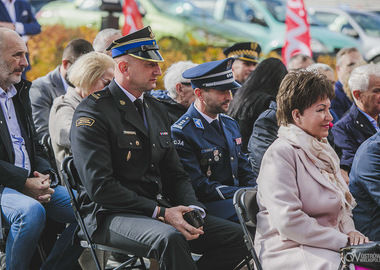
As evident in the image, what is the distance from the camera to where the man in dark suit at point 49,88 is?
20.7 feet

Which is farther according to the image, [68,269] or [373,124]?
[373,124]

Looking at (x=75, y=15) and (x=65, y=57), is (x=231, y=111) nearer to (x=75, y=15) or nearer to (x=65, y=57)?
(x=65, y=57)

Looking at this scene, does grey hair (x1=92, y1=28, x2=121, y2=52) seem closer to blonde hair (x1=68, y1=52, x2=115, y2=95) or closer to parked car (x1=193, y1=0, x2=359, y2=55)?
blonde hair (x1=68, y1=52, x2=115, y2=95)

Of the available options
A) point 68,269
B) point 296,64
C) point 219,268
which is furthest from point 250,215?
point 296,64

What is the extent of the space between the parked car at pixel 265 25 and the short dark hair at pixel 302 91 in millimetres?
Result: 9185

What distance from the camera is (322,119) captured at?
387 centimetres

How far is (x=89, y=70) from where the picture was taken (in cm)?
527

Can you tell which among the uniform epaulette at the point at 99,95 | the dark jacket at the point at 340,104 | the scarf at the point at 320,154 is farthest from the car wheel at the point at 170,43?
the scarf at the point at 320,154

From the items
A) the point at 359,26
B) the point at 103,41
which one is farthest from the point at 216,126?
the point at 359,26

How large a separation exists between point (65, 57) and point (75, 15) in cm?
475

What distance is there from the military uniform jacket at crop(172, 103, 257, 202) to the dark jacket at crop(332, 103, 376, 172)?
1184 millimetres

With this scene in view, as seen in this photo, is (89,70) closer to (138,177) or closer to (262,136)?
(138,177)

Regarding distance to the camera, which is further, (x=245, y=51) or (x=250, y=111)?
(x=245, y=51)

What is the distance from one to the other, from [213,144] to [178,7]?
25.4 ft
